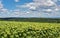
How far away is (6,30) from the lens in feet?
33.3

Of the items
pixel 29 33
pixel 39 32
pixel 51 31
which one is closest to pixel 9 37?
pixel 29 33

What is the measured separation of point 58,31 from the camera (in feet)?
57.7

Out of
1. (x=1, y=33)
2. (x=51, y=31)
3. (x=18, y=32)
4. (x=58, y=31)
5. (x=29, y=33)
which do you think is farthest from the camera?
(x=58, y=31)

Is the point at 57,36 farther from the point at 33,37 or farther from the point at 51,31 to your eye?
the point at 33,37

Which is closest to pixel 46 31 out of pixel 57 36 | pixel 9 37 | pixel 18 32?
pixel 57 36

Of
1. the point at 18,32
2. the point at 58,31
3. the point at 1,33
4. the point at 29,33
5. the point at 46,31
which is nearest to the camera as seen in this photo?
the point at 1,33

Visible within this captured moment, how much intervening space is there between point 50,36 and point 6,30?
5.91 meters

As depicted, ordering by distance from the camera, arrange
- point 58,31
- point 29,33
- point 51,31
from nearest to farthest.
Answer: point 29,33, point 51,31, point 58,31

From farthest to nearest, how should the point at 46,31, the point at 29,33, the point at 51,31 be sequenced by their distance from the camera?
the point at 51,31
the point at 46,31
the point at 29,33

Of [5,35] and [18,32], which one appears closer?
[5,35]

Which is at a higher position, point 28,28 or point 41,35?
point 28,28

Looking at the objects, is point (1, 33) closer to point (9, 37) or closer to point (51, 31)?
point (9, 37)

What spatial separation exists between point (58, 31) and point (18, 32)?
7.45 metres

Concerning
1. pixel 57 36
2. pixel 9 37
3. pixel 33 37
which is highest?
pixel 9 37
